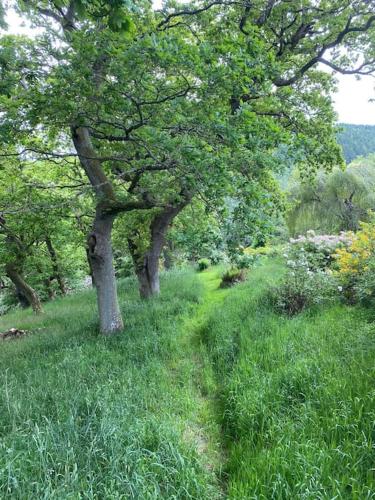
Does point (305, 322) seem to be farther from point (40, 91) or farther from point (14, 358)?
point (40, 91)

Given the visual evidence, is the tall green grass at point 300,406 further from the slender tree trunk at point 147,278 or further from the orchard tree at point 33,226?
the slender tree trunk at point 147,278

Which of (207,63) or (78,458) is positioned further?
(207,63)

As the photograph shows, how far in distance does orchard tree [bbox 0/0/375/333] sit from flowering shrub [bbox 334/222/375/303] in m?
2.45

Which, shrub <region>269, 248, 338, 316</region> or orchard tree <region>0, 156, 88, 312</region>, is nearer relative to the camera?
shrub <region>269, 248, 338, 316</region>

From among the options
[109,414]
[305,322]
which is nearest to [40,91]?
[109,414]

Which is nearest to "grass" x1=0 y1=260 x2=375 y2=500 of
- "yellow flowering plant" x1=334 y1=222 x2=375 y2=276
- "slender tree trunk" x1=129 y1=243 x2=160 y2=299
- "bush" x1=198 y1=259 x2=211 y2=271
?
"yellow flowering plant" x1=334 y1=222 x2=375 y2=276

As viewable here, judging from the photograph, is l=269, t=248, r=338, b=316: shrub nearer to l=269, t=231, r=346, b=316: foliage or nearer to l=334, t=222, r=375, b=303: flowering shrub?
l=269, t=231, r=346, b=316: foliage

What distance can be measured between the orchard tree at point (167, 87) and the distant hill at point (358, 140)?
1949 inches

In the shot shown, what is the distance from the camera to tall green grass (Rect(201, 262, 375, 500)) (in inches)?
103

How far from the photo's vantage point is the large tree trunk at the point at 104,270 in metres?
7.18

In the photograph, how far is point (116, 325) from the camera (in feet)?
24.2

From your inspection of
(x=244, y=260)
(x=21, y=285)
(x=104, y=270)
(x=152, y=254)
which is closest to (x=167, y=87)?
(x=244, y=260)

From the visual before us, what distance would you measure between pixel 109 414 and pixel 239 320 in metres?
4.05

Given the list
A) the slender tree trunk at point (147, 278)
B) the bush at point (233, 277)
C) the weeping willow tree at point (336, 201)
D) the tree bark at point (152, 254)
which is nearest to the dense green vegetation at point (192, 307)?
the tree bark at point (152, 254)
